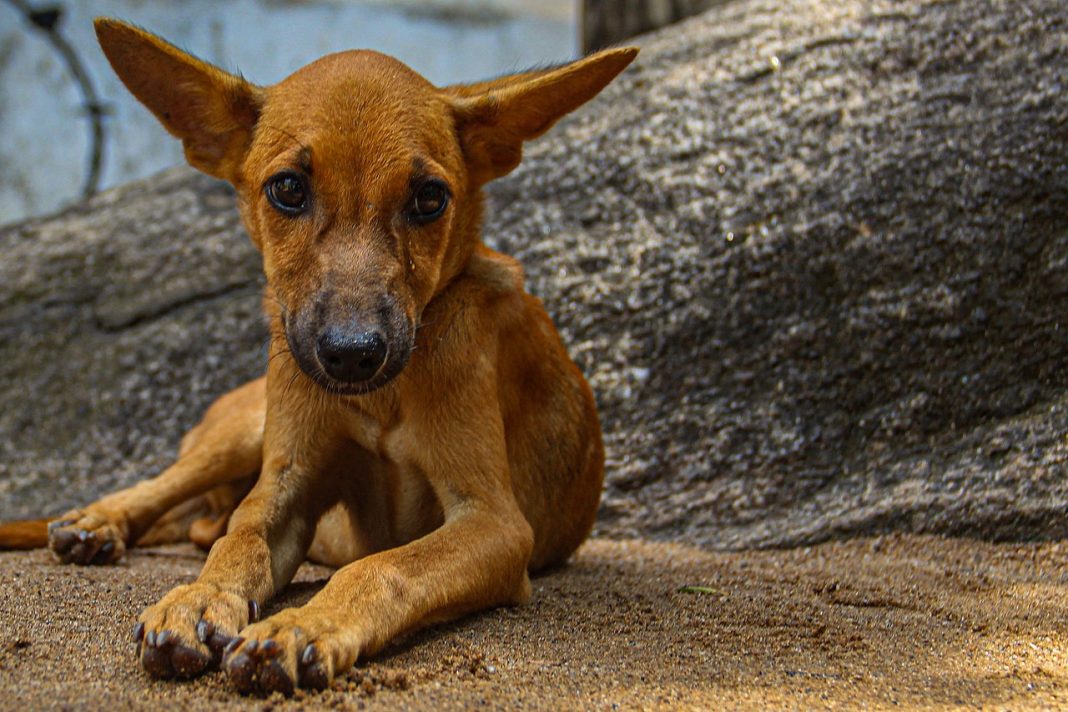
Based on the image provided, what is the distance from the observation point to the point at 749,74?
629 cm

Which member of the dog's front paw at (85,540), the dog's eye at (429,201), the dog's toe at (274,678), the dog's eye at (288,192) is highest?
the dog's eye at (288,192)

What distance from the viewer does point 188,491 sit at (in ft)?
16.9

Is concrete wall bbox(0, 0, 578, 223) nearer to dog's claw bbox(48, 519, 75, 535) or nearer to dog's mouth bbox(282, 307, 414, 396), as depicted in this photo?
dog's claw bbox(48, 519, 75, 535)

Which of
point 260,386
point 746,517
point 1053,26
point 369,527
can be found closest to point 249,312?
point 260,386

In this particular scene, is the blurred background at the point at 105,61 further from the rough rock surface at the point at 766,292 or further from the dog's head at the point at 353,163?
the dog's head at the point at 353,163

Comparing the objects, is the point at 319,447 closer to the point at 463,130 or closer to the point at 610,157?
the point at 463,130

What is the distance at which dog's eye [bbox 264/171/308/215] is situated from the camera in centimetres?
373

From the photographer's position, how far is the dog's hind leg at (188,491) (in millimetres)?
4734

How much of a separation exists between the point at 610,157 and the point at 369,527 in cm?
284

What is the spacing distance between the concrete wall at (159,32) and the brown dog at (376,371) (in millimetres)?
8247

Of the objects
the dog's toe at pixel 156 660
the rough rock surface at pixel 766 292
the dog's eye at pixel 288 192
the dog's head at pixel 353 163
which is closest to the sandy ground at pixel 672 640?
the dog's toe at pixel 156 660

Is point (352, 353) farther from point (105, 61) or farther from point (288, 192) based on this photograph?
point (105, 61)

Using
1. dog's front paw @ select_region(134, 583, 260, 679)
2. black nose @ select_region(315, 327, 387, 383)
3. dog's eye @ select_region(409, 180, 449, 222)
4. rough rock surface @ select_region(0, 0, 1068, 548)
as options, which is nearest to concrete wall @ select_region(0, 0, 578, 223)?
rough rock surface @ select_region(0, 0, 1068, 548)

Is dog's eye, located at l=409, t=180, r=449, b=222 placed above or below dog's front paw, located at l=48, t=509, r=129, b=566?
above
